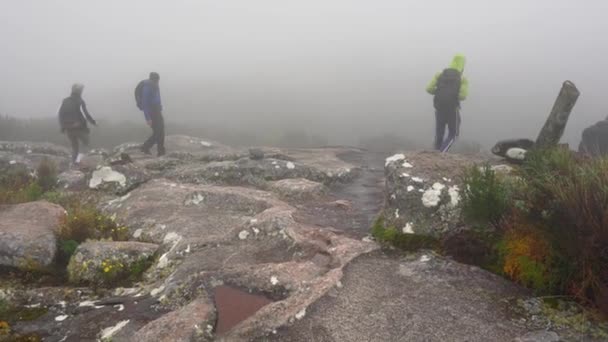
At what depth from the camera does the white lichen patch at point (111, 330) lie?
17.2 feet

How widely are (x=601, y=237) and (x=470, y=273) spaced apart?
167 centimetres

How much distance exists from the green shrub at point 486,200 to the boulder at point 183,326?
3.85m

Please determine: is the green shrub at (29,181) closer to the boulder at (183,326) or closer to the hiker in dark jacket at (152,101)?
the hiker in dark jacket at (152,101)

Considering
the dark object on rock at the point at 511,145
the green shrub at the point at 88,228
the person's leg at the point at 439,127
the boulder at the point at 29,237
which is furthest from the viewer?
the person's leg at the point at 439,127

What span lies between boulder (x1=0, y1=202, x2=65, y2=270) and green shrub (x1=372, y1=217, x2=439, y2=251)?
5.49 meters

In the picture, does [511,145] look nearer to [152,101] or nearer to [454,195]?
[454,195]

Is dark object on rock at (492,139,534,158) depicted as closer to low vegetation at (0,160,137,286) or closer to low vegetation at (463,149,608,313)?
low vegetation at (463,149,608,313)

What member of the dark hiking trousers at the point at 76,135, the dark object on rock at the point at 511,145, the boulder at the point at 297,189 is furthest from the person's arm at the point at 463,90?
the dark hiking trousers at the point at 76,135

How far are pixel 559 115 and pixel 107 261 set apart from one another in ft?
29.0

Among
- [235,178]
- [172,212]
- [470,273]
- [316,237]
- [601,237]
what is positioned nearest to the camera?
[601,237]

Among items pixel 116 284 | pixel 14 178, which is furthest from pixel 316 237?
pixel 14 178

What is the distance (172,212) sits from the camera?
9.50 m

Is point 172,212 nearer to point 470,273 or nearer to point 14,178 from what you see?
point 470,273

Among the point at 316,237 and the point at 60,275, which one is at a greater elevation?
the point at 316,237
